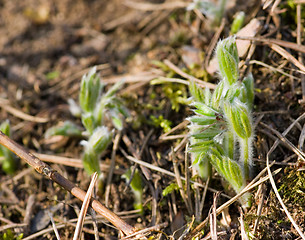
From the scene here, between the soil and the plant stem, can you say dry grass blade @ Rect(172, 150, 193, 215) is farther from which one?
the plant stem

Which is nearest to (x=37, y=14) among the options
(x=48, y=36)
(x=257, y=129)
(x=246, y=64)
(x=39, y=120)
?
(x=48, y=36)

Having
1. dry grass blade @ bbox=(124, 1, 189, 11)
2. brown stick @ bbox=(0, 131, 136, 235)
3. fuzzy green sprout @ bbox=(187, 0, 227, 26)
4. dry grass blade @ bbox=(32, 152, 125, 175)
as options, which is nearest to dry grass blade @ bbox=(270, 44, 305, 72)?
fuzzy green sprout @ bbox=(187, 0, 227, 26)

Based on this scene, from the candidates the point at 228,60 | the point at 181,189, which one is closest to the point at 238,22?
the point at 228,60

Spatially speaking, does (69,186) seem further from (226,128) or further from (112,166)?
(226,128)

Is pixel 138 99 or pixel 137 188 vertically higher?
pixel 138 99

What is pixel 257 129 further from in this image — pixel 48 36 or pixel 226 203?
pixel 48 36

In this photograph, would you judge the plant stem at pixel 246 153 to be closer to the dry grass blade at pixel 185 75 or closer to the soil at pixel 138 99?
the soil at pixel 138 99
